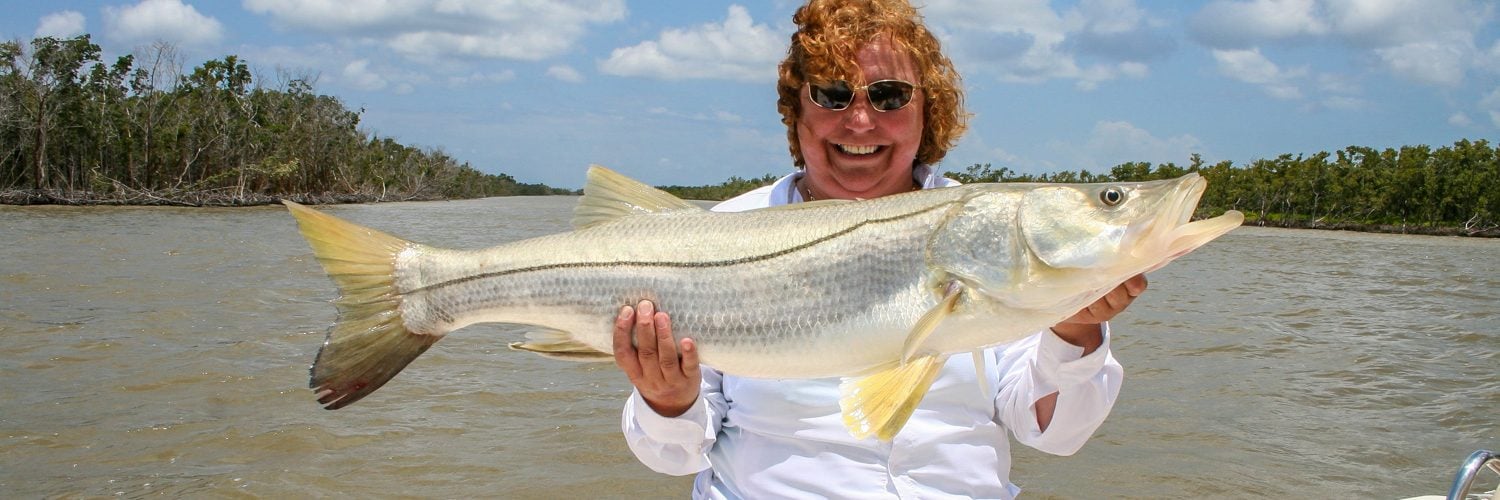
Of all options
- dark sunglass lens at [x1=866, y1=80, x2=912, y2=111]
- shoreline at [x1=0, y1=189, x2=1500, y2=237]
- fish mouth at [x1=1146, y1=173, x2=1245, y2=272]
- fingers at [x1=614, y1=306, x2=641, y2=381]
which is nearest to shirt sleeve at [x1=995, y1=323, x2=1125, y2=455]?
fish mouth at [x1=1146, y1=173, x2=1245, y2=272]

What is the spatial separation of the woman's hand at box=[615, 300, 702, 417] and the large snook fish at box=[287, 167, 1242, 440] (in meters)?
0.04

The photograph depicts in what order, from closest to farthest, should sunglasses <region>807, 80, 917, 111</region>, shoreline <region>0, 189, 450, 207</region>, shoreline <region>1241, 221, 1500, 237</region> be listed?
1. sunglasses <region>807, 80, 917, 111</region>
2. shoreline <region>0, 189, 450, 207</region>
3. shoreline <region>1241, 221, 1500, 237</region>

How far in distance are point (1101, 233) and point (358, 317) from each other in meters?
1.99

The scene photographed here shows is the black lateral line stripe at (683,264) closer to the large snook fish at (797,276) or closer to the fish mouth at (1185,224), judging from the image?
the large snook fish at (797,276)

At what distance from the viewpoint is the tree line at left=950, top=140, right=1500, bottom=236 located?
177ft

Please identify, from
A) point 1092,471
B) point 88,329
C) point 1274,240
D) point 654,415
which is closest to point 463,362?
point 88,329

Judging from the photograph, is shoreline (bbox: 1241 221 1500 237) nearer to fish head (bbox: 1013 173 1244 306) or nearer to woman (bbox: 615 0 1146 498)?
woman (bbox: 615 0 1146 498)

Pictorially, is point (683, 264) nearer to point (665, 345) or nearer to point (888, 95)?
point (665, 345)

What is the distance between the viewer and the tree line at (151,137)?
51.1 metres

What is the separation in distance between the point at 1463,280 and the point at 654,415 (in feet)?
90.6

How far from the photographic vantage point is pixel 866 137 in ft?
11.1

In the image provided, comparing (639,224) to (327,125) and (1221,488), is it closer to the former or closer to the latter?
(1221,488)

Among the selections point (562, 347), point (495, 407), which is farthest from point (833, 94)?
point (495, 407)

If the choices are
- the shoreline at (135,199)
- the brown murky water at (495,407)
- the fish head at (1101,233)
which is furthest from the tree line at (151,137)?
the fish head at (1101,233)
